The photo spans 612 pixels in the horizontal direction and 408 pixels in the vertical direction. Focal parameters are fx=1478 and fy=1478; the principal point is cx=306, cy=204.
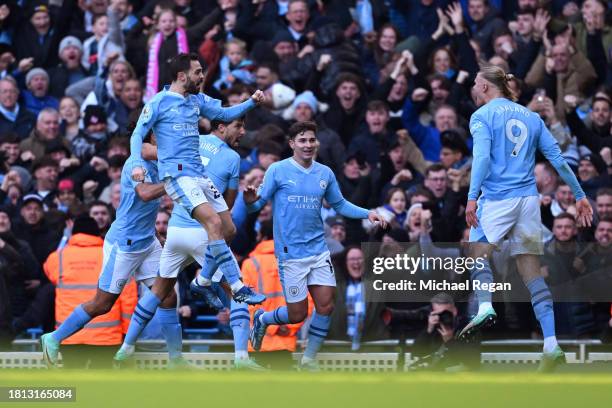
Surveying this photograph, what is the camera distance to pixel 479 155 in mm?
11852

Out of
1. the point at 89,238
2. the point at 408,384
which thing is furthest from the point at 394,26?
the point at 408,384

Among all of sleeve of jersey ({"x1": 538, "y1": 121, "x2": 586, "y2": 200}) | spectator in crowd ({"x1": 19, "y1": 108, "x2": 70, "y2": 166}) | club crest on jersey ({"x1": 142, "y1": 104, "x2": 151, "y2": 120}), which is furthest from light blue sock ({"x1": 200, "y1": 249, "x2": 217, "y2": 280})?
spectator in crowd ({"x1": 19, "y1": 108, "x2": 70, "y2": 166})

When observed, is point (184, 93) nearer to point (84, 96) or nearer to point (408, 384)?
point (408, 384)

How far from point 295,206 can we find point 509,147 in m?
1.95

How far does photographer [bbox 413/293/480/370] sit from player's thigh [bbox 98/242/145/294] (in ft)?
8.63

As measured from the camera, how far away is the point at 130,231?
12859 mm

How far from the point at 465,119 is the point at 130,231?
576cm

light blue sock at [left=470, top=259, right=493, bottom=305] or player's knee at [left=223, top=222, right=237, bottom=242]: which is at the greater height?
player's knee at [left=223, top=222, right=237, bottom=242]

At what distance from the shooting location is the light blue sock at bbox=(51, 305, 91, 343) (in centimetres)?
1273

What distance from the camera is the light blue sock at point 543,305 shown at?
1183 centimetres

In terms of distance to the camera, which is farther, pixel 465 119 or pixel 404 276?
pixel 465 119

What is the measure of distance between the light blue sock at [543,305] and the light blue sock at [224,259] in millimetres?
2426

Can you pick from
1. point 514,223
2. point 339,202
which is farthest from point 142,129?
point 514,223

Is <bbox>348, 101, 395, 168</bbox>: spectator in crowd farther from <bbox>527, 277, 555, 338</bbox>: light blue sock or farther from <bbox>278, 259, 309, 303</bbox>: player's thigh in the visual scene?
<bbox>527, 277, 555, 338</bbox>: light blue sock
